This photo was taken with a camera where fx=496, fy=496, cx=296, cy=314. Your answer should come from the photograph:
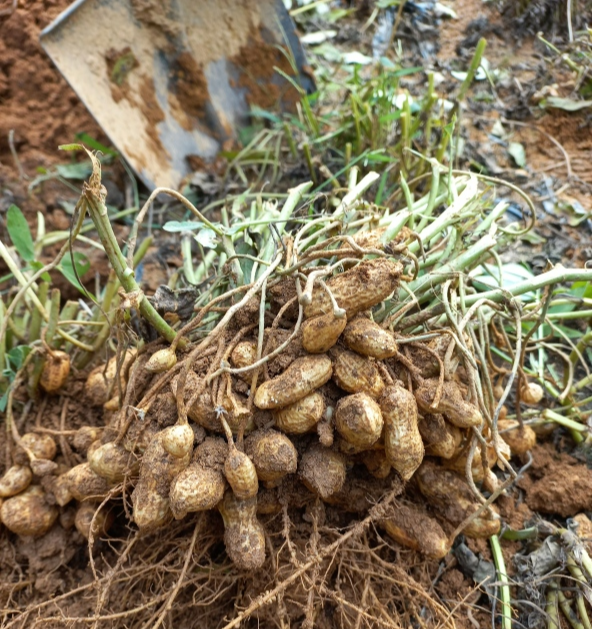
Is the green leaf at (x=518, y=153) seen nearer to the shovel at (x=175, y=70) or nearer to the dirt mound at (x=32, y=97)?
the shovel at (x=175, y=70)

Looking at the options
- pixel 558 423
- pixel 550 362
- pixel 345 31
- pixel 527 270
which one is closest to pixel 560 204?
pixel 527 270

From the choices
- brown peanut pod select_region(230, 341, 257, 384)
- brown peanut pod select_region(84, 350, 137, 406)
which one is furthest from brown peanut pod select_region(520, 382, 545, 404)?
brown peanut pod select_region(84, 350, 137, 406)

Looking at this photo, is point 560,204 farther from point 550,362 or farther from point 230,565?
point 230,565

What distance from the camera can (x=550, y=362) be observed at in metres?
1.50

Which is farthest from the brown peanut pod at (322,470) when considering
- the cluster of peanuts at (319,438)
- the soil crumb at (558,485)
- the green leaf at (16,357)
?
the green leaf at (16,357)

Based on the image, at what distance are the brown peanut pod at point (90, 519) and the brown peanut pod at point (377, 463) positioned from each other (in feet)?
1.79

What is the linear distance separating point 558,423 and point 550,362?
0.28m

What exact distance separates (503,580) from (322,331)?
0.68 metres

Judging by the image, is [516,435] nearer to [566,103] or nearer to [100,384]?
[100,384]

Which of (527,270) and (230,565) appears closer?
(230,565)

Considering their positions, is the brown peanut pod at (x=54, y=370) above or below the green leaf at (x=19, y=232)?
below

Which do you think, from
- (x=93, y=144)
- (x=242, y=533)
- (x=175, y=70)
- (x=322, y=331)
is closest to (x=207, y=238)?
(x=322, y=331)

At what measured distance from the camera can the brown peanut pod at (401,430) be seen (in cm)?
87

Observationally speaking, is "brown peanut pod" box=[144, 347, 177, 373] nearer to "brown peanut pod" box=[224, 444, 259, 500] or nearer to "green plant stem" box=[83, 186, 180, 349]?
"green plant stem" box=[83, 186, 180, 349]
